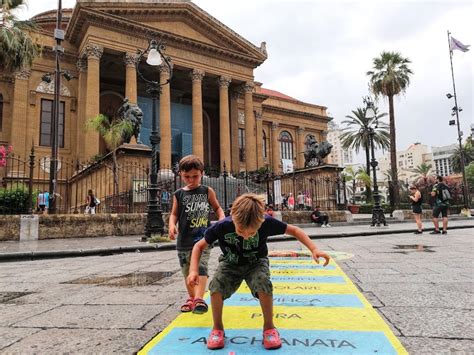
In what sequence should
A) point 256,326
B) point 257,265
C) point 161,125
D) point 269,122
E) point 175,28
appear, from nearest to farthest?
1. point 257,265
2. point 256,326
3. point 161,125
4. point 175,28
5. point 269,122

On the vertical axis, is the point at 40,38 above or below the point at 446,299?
above

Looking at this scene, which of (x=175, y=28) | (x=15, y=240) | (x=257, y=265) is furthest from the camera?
(x=175, y=28)

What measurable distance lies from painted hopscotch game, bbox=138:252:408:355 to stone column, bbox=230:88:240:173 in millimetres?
29201

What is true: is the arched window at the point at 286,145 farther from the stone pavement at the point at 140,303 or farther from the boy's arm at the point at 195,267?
the boy's arm at the point at 195,267

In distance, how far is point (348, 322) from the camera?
2844mm

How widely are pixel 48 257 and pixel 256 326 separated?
7072 millimetres

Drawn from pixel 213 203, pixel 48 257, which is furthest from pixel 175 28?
pixel 213 203

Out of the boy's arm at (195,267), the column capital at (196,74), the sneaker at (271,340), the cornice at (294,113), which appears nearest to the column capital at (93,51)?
the column capital at (196,74)

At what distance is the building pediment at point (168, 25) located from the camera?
25.4m

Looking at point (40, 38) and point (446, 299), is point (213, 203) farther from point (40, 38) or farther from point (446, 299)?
point (40, 38)

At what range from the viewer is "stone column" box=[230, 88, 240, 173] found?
33.2 m

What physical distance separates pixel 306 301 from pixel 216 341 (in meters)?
1.42

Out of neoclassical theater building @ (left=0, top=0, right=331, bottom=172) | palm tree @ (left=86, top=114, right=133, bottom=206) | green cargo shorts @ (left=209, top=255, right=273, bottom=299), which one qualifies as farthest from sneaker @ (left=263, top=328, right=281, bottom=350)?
neoclassical theater building @ (left=0, top=0, right=331, bottom=172)

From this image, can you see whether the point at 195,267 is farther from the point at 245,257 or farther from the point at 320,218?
the point at 320,218
